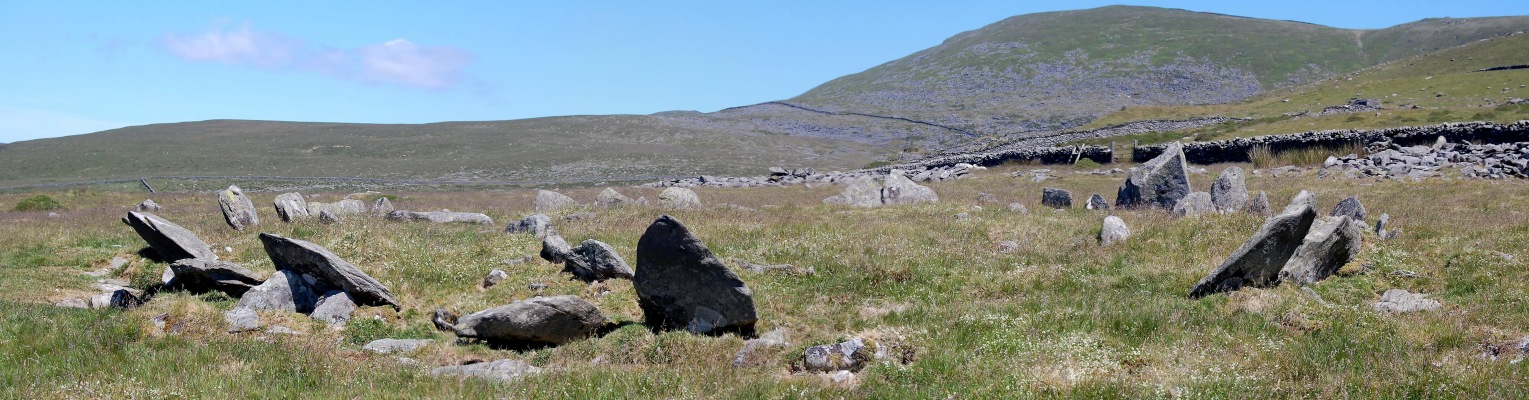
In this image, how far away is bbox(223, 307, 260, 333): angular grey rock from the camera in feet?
40.0

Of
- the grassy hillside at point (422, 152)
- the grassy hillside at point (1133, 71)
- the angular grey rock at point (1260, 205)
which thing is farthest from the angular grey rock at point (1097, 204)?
the grassy hillside at point (1133, 71)

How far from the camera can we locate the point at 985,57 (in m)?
198

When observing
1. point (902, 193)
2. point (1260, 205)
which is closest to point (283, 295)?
point (1260, 205)

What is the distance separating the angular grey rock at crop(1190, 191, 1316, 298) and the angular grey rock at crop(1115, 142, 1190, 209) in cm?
1200

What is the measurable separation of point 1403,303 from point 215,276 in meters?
18.4

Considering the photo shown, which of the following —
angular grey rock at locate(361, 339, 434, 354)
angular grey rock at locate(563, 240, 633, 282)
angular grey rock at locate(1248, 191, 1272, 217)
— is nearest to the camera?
angular grey rock at locate(361, 339, 434, 354)

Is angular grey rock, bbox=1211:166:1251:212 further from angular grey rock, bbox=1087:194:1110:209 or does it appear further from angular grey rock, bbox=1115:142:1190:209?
angular grey rock, bbox=1087:194:1110:209

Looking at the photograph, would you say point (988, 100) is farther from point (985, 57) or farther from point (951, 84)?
point (985, 57)

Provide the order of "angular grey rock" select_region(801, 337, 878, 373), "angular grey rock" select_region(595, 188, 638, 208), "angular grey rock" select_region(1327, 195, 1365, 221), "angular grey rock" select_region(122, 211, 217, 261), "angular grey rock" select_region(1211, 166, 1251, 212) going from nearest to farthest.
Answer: "angular grey rock" select_region(801, 337, 878, 373)
"angular grey rock" select_region(122, 211, 217, 261)
"angular grey rock" select_region(1327, 195, 1365, 221)
"angular grey rock" select_region(1211, 166, 1251, 212)
"angular grey rock" select_region(595, 188, 638, 208)

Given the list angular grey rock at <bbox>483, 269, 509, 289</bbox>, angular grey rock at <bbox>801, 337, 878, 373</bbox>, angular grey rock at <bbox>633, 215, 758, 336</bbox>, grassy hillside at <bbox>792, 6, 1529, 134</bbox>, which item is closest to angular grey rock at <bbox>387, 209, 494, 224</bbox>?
angular grey rock at <bbox>483, 269, 509, 289</bbox>

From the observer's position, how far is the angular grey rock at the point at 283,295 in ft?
44.9

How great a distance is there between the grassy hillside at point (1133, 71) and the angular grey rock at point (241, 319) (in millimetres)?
113402

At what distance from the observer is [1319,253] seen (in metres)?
13.2

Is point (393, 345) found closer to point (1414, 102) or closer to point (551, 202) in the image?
point (551, 202)
